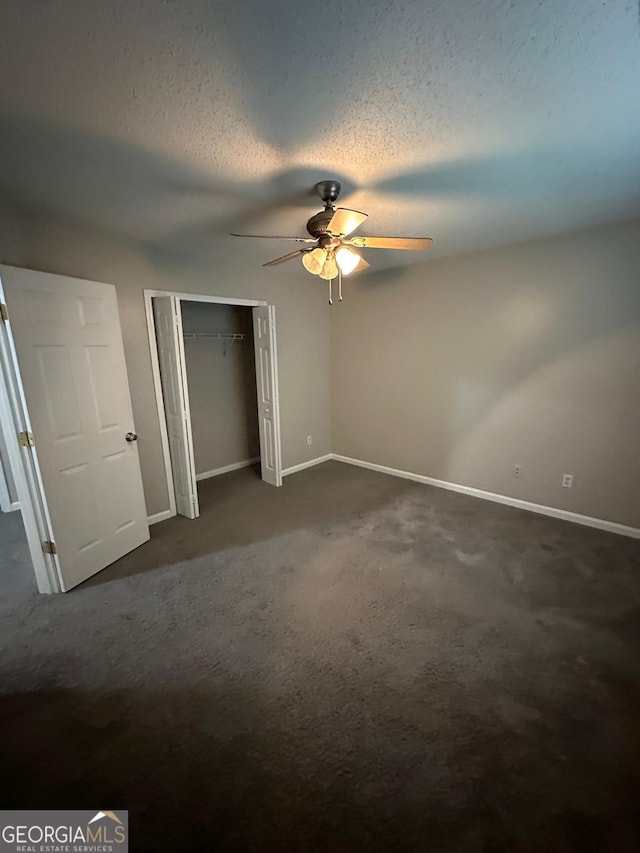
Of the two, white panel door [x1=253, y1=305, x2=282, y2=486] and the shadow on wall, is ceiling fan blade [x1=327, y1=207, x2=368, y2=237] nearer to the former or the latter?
white panel door [x1=253, y1=305, x2=282, y2=486]

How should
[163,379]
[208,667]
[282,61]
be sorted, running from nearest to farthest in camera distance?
[282,61]
[208,667]
[163,379]

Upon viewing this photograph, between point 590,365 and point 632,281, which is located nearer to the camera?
point 632,281

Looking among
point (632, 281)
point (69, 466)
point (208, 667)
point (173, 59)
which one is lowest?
point (208, 667)

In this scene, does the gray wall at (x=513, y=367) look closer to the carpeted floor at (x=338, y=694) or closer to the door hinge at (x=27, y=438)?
the carpeted floor at (x=338, y=694)

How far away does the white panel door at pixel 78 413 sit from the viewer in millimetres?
2217

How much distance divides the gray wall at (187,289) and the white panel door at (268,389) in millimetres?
303

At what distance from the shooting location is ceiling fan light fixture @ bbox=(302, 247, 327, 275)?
216cm

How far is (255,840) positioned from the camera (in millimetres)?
1192

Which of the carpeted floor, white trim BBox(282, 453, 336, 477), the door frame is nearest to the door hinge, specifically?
the door frame

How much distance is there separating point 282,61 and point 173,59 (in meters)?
0.36

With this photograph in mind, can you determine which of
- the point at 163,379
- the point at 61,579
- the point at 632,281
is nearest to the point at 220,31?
the point at 163,379

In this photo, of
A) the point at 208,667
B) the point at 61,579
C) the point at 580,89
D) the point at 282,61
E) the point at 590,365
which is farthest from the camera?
the point at 590,365

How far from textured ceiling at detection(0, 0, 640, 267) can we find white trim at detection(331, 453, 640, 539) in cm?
254

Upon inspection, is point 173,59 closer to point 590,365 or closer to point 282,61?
point 282,61
